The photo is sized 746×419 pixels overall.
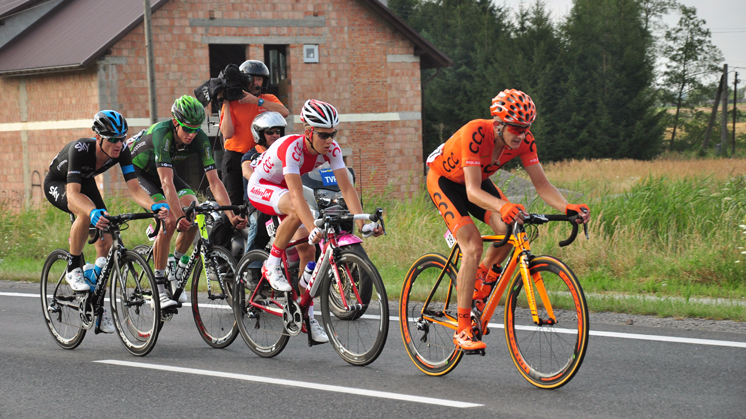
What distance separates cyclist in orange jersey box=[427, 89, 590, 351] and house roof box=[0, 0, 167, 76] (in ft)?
80.2

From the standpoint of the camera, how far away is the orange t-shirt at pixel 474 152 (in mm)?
5863

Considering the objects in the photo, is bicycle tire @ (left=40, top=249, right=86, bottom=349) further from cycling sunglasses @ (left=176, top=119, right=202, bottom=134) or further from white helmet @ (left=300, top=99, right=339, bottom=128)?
white helmet @ (left=300, top=99, right=339, bottom=128)

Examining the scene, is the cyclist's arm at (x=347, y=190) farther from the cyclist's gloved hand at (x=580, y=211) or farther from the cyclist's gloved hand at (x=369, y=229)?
the cyclist's gloved hand at (x=580, y=211)

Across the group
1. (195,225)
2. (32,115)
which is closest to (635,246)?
(195,225)

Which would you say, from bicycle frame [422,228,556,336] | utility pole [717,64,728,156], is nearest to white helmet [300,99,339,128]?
bicycle frame [422,228,556,336]

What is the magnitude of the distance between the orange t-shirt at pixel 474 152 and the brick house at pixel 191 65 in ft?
80.0

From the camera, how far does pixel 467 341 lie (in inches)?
231

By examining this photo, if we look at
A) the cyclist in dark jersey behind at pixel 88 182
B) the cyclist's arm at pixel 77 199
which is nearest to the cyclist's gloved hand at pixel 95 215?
the cyclist in dark jersey behind at pixel 88 182

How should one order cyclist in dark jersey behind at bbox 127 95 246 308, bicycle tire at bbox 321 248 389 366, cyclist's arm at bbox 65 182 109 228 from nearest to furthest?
1. bicycle tire at bbox 321 248 389 366
2. cyclist's arm at bbox 65 182 109 228
3. cyclist in dark jersey behind at bbox 127 95 246 308

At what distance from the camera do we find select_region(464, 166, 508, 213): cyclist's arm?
18.3 ft

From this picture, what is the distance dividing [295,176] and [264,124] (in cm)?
229

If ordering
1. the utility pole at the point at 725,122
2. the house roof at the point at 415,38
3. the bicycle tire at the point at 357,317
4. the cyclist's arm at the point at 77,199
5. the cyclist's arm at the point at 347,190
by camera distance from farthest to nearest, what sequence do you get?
the utility pole at the point at 725,122 → the house roof at the point at 415,38 → the cyclist's arm at the point at 77,199 → the cyclist's arm at the point at 347,190 → the bicycle tire at the point at 357,317

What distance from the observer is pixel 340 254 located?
6344 mm

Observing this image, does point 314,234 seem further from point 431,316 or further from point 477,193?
point 477,193
